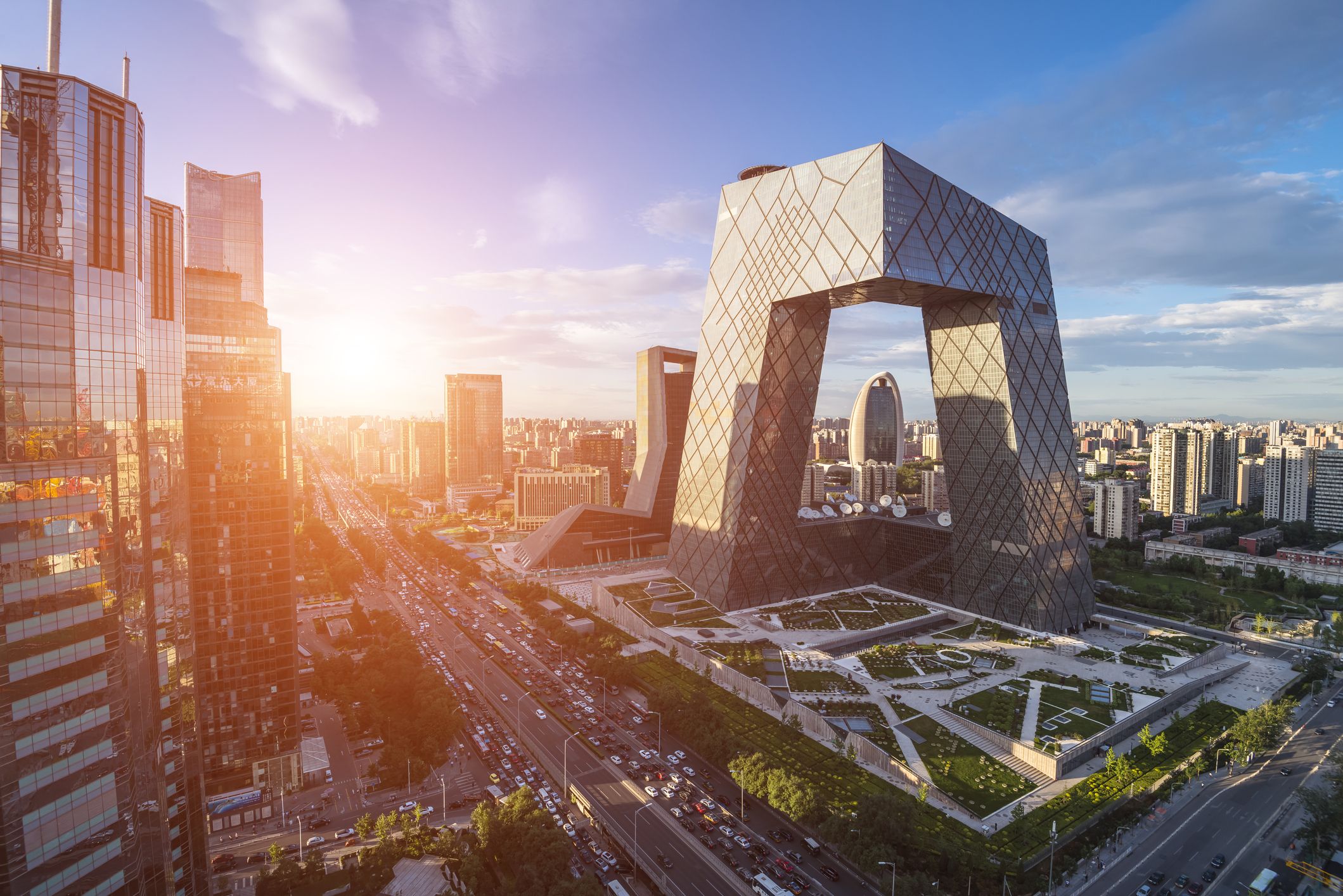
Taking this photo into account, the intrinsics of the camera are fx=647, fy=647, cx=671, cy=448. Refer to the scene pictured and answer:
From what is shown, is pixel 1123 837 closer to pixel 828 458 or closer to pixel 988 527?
pixel 988 527

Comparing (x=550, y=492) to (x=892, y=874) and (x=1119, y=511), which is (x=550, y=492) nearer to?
(x=1119, y=511)

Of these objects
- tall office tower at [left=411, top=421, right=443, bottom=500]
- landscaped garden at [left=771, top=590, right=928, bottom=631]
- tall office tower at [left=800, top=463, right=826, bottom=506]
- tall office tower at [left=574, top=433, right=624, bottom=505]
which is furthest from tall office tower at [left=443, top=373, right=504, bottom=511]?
landscaped garden at [left=771, top=590, right=928, bottom=631]

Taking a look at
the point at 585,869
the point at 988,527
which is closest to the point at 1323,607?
the point at 988,527

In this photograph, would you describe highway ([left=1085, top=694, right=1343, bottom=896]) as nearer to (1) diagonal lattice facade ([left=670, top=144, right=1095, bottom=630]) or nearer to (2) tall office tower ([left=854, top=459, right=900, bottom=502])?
(1) diagonal lattice facade ([left=670, top=144, right=1095, bottom=630])

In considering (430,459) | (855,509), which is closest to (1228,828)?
(855,509)

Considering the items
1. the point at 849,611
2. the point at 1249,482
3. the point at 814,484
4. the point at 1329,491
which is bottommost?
the point at 849,611
